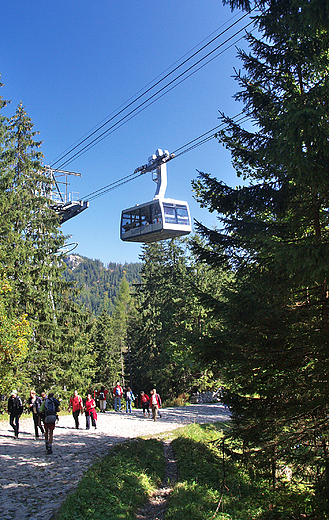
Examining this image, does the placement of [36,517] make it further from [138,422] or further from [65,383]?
[65,383]

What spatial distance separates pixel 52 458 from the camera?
1151 cm

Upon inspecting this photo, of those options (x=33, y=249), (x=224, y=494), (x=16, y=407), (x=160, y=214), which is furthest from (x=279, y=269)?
(x=33, y=249)

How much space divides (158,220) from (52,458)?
1326 centimetres

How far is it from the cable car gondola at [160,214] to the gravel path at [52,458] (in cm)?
999

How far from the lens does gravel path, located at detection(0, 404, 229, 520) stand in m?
7.75

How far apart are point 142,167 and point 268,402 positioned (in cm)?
1585

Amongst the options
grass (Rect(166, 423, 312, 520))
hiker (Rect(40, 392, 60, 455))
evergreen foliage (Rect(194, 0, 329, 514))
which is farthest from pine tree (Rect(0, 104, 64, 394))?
evergreen foliage (Rect(194, 0, 329, 514))

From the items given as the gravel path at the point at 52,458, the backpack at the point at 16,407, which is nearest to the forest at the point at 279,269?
the gravel path at the point at 52,458

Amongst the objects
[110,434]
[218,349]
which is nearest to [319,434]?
[218,349]

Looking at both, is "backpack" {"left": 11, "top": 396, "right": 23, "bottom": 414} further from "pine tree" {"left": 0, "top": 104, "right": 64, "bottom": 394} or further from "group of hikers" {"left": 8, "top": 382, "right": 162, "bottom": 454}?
"pine tree" {"left": 0, "top": 104, "right": 64, "bottom": 394}

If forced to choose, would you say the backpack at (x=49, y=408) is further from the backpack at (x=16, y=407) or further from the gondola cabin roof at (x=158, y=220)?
the gondola cabin roof at (x=158, y=220)

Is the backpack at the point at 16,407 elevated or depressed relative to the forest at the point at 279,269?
depressed

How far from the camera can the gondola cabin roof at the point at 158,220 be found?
21875mm

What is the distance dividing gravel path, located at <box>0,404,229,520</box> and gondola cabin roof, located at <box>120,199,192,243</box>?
996cm
